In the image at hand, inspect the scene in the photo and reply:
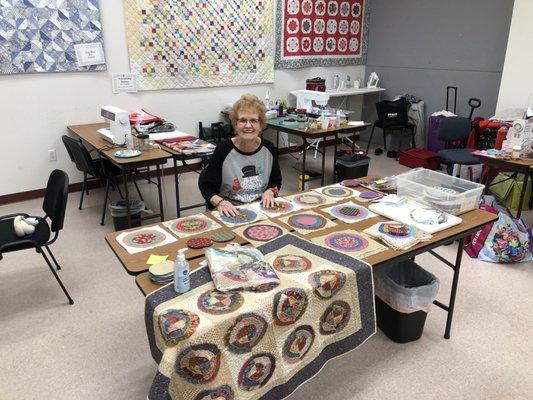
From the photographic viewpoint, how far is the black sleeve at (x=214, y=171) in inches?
91.0

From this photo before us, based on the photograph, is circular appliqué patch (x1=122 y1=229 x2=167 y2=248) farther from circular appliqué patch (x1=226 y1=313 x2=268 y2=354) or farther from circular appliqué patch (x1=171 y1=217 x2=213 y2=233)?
circular appliqué patch (x1=226 y1=313 x2=268 y2=354)

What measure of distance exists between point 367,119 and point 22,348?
5758mm

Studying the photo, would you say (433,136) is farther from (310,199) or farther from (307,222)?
(307,222)

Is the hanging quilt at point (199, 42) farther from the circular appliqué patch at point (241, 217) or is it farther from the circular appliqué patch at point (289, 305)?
the circular appliqué patch at point (289, 305)

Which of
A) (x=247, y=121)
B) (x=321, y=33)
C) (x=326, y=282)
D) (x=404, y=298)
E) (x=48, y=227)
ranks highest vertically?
(x=321, y=33)

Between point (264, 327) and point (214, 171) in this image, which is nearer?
point (264, 327)

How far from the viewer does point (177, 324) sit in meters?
1.20

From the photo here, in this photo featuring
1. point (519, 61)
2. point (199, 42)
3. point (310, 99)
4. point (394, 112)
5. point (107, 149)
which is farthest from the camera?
point (394, 112)

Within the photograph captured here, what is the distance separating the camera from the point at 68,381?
1.95m

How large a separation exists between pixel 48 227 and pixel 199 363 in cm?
181

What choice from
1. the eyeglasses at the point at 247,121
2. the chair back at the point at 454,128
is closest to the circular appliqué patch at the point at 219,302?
the eyeglasses at the point at 247,121

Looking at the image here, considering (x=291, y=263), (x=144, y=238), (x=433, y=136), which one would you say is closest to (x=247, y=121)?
(x=144, y=238)

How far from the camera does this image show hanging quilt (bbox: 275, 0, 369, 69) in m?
5.40

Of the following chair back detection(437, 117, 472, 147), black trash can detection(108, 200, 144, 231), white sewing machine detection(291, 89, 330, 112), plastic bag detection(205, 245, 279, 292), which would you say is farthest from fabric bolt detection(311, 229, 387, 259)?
white sewing machine detection(291, 89, 330, 112)
